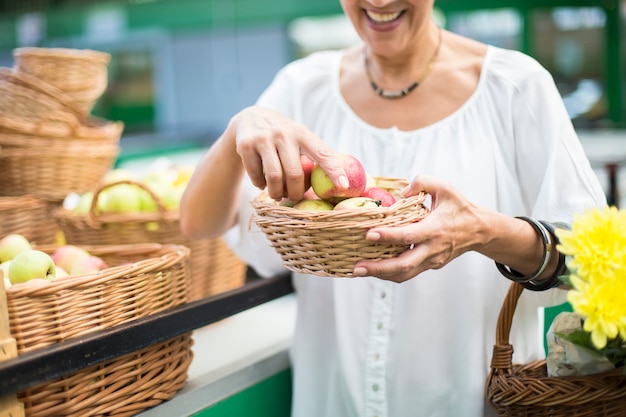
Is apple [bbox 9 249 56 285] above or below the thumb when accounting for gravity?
below

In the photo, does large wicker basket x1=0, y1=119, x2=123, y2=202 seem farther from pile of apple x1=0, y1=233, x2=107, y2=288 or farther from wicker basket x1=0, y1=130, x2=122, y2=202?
pile of apple x1=0, y1=233, x2=107, y2=288

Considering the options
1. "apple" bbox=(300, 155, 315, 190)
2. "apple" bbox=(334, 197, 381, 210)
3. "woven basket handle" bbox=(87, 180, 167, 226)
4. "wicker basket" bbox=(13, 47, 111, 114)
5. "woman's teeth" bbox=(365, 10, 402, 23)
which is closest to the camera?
"apple" bbox=(334, 197, 381, 210)

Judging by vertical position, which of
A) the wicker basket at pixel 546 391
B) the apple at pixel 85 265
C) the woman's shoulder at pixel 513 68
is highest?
the woman's shoulder at pixel 513 68

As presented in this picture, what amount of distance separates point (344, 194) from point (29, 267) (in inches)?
24.1

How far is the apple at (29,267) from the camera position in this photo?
146 cm

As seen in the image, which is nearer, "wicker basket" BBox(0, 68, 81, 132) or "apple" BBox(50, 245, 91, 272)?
"apple" BBox(50, 245, 91, 272)

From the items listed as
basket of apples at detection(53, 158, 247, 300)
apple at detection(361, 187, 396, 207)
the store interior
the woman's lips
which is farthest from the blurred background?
apple at detection(361, 187, 396, 207)

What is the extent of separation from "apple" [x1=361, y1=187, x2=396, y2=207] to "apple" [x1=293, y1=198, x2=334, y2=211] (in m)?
0.07

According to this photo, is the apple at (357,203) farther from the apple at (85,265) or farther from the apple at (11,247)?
the apple at (11,247)

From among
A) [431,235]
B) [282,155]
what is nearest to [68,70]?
[282,155]

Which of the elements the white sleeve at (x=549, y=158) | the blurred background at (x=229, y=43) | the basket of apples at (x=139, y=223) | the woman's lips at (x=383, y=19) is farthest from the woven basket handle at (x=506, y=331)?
the blurred background at (x=229, y=43)

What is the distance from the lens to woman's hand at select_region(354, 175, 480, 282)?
1.21 metres

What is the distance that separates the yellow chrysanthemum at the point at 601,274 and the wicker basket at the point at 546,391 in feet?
0.47

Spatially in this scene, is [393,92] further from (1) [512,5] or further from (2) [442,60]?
(1) [512,5]
